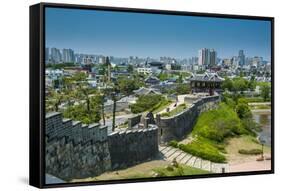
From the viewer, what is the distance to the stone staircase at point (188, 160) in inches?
Result: 286

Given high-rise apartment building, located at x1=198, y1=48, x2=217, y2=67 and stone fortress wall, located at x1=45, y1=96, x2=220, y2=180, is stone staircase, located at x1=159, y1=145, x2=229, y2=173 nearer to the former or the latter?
stone fortress wall, located at x1=45, y1=96, x2=220, y2=180

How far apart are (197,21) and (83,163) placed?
6.45ft

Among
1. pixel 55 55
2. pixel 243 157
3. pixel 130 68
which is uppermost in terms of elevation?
pixel 55 55

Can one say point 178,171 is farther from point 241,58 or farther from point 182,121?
point 241,58

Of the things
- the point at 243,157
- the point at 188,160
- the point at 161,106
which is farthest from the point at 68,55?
the point at 243,157

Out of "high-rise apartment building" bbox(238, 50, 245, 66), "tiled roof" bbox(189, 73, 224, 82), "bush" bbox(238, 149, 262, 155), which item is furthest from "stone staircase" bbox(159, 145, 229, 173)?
"high-rise apartment building" bbox(238, 50, 245, 66)

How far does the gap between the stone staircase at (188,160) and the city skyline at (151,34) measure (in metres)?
0.99

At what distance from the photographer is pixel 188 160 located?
7.42 m

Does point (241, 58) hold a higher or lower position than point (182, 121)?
higher

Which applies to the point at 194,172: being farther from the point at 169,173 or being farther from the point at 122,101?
the point at 122,101

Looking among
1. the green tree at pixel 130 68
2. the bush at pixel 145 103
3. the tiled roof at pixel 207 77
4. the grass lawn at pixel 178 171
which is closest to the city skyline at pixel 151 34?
the green tree at pixel 130 68

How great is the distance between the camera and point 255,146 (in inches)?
310

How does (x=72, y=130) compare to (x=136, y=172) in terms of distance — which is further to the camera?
(x=136, y=172)

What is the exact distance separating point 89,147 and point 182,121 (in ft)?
3.73
